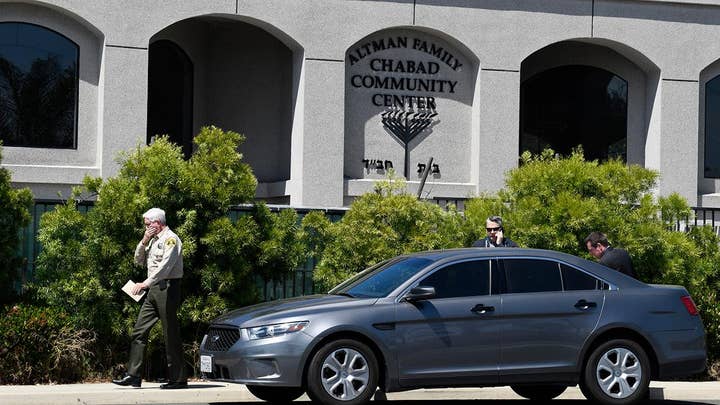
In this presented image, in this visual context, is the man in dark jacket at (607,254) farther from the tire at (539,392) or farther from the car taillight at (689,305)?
the tire at (539,392)

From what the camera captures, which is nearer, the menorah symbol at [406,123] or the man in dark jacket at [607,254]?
the man in dark jacket at [607,254]

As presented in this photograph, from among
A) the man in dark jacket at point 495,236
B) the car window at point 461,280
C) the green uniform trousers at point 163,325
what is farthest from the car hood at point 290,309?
the man in dark jacket at point 495,236

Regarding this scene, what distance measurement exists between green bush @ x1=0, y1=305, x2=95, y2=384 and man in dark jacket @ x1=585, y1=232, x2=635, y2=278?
5661mm

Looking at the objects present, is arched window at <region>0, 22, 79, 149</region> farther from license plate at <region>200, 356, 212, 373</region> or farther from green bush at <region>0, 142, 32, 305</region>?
license plate at <region>200, 356, 212, 373</region>

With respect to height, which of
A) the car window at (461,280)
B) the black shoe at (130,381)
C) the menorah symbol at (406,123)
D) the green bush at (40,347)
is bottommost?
the black shoe at (130,381)

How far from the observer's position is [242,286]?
1529 cm

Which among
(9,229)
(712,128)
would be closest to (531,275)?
(9,229)

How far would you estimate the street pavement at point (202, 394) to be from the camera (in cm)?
1284

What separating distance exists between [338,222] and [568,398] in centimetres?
384

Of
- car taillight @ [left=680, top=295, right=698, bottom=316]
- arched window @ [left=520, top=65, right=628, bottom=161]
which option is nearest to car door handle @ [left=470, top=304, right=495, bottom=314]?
car taillight @ [left=680, top=295, right=698, bottom=316]

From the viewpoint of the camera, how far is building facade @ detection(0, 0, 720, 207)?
21297 millimetres

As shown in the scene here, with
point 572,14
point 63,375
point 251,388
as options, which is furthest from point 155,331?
point 572,14

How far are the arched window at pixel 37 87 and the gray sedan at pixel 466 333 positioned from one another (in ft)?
32.0

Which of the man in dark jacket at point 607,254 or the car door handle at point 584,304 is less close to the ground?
the man in dark jacket at point 607,254
